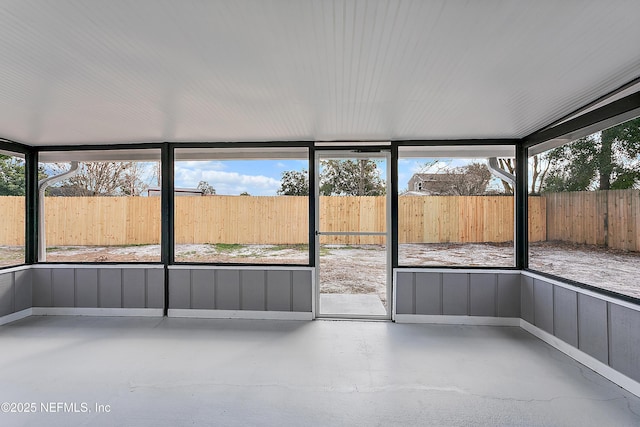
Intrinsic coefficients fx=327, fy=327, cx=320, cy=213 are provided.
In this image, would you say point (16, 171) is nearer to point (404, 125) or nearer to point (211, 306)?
point (211, 306)

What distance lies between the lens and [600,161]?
9.29ft

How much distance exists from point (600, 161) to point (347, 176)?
8.26 feet

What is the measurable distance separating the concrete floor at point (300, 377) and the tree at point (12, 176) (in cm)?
170

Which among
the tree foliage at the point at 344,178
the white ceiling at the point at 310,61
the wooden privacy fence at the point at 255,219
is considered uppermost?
the white ceiling at the point at 310,61

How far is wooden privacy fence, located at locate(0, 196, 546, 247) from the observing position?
416 cm

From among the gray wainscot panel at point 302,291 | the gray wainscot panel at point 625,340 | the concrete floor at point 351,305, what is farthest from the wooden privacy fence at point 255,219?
the gray wainscot panel at point 625,340

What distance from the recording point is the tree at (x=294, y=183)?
14.0ft

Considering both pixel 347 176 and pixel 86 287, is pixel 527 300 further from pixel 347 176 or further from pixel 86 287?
pixel 86 287

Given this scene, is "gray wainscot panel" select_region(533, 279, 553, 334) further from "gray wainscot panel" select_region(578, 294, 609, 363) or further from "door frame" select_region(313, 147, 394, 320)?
"door frame" select_region(313, 147, 394, 320)

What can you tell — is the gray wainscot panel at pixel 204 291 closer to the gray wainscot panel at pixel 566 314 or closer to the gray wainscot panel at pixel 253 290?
the gray wainscot panel at pixel 253 290

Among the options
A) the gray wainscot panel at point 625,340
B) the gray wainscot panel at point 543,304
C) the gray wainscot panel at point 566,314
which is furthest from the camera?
the gray wainscot panel at point 543,304

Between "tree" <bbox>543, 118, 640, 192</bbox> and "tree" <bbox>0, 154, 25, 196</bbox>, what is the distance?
6.44 meters

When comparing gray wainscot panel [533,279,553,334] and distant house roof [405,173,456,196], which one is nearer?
gray wainscot panel [533,279,553,334]

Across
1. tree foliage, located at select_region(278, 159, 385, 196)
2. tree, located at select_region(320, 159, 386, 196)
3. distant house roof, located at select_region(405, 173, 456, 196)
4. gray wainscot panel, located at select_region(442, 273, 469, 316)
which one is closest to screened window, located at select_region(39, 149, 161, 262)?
tree foliage, located at select_region(278, 159, 385, 196)
